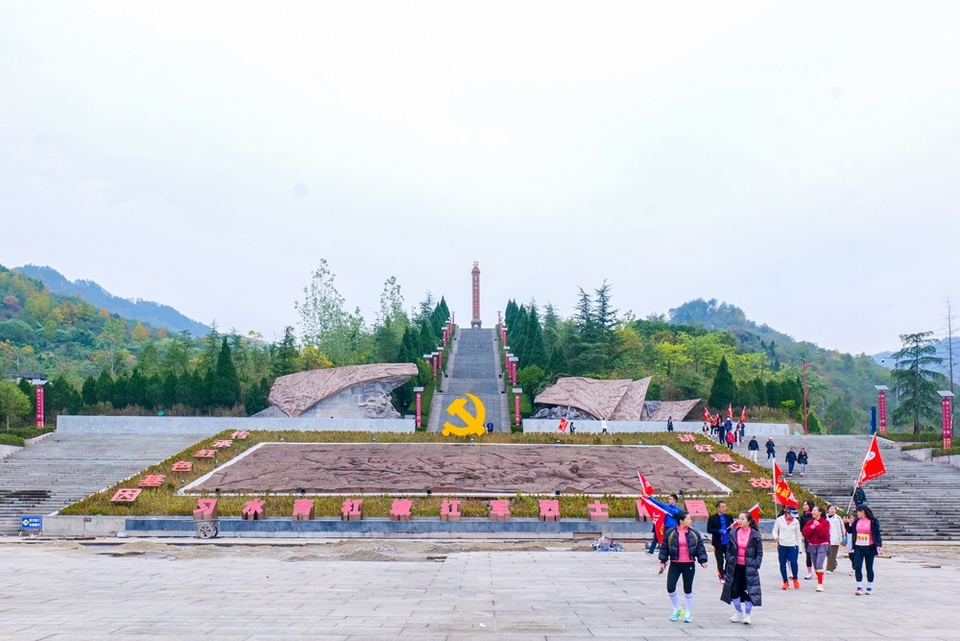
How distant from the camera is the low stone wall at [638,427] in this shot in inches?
1200

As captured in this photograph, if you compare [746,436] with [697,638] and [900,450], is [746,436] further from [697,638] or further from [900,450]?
[697,638]

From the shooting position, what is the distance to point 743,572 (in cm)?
711

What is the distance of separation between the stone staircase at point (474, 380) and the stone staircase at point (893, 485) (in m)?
11.5

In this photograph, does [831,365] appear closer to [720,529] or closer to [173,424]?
[173,424]

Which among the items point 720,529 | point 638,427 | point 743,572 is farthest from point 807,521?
point 638,427

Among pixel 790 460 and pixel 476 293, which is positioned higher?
pixel 476 293

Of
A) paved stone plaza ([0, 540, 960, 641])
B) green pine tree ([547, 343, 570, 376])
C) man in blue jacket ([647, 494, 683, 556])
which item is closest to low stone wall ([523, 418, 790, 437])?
green pine tree ([547, 343, 570, 376])

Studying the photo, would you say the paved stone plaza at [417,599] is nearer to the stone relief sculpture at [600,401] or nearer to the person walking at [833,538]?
the person walking at [833,538]

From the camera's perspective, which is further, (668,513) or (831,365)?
A: (831,365)

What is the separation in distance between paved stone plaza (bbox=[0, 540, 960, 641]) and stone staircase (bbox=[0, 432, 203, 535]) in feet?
20.8

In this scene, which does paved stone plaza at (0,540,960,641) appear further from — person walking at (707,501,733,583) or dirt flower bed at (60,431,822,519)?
dirt flower bed at (60,431,822,519)

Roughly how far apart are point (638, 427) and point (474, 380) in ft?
42.8

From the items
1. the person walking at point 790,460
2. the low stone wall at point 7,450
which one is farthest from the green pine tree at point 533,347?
the low stone wall at point 7,450

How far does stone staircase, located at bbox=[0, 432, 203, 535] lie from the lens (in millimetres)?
19583
